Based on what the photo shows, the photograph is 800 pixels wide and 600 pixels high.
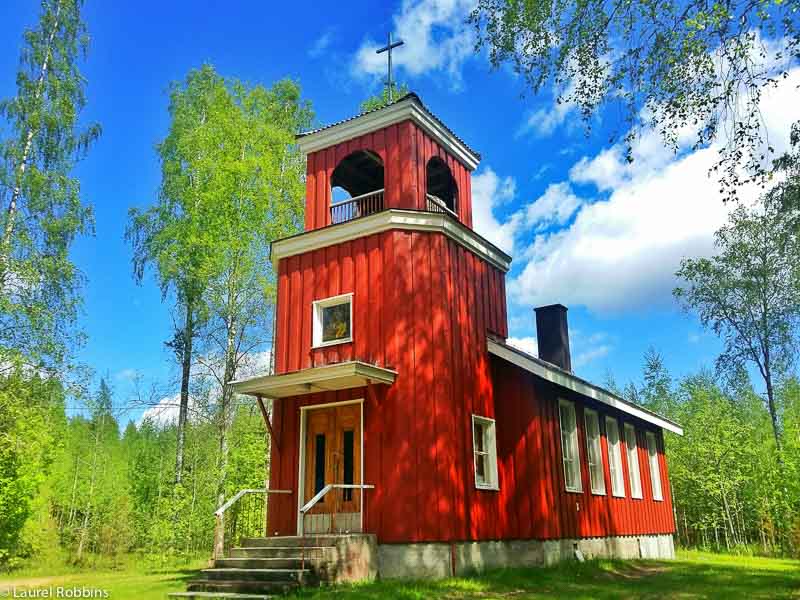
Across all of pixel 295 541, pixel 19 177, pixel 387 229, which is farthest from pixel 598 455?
pixel 19 177

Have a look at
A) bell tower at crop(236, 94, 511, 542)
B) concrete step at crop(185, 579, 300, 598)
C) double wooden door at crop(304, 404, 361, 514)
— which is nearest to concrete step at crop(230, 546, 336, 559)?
concrete step at crop(185, 579, 300, 598)

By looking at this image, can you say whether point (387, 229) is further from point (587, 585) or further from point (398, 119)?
point (587, 585)

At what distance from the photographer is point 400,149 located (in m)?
12.9

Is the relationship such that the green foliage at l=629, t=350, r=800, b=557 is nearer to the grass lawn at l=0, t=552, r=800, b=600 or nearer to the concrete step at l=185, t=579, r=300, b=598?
the grass lawn at l=0, t=552, r=800, b=600

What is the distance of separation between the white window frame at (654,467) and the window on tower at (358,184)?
1128cm

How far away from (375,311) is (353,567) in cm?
428

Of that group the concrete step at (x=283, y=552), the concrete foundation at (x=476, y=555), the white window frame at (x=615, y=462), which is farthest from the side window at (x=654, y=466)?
the concrete step at (x=283, y=552)

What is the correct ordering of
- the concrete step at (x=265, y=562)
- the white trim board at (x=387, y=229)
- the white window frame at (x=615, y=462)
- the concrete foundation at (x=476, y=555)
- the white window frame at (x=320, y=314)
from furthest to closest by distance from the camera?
the white window frame at (x=615, y=462) < the white window frame at (x=320, y=314) < the white trim board at (x=387, y=229) < the concrete foundation at (x=476, y=555) < the concrete step at (x=265, y=562)

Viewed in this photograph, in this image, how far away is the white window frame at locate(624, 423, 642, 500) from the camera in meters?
17.7

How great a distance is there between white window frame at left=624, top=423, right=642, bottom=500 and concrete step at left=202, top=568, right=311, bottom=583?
11279 millimetres

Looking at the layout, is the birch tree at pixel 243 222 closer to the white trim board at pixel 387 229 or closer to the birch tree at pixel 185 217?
the birch tree at pixel 185 217

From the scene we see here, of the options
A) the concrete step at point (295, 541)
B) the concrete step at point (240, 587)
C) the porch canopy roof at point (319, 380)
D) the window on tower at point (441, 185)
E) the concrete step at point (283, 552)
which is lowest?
the concrete step at point (240, 587)

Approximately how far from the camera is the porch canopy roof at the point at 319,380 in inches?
419

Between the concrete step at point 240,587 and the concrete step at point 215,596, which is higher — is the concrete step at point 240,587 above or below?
above
